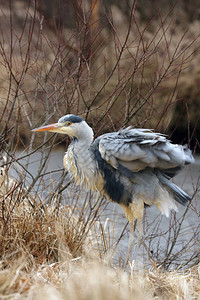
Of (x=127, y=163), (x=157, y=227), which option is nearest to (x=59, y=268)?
(x=127, y=163)

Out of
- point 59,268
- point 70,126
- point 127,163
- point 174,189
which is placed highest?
point 70,126

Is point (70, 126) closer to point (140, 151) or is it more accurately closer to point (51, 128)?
point (51, 128)

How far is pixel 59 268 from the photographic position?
6.48ft

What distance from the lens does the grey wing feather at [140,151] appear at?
195 cm

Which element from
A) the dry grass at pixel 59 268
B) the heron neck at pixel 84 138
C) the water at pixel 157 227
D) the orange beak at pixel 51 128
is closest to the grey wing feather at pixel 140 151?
the heron neck at pixel 84 138

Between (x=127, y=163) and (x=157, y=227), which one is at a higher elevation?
(x=127, y=163)

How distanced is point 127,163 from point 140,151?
109mm

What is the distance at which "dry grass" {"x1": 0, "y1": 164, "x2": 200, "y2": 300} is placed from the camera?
1.35m

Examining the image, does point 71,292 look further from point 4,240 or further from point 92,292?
point 4,240

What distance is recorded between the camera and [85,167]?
2109 millimetres

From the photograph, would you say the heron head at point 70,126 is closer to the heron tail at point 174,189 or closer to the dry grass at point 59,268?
the dry grass at point 59,268

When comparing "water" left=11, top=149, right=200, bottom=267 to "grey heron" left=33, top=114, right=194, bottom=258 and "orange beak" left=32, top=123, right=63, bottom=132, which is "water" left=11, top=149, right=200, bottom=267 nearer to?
"grey heron" left=33, top=114, right=194, bottom=258

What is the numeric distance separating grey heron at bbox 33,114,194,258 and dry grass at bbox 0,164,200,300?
33 centimetres

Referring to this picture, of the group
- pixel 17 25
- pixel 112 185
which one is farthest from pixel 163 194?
pixel 17 25
